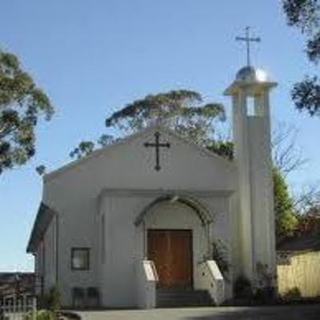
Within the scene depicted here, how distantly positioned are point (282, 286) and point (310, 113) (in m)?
21.5

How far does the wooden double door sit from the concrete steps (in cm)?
134

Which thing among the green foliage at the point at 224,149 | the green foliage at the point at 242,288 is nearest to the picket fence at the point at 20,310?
the green foliage at the point at 242,288

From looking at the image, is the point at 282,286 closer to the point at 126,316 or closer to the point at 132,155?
the point at 132,155

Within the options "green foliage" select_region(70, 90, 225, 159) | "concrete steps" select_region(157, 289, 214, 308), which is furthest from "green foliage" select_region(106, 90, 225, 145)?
"concrete steps" select_region(157, 289, 214, 308)

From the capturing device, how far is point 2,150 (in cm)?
3900

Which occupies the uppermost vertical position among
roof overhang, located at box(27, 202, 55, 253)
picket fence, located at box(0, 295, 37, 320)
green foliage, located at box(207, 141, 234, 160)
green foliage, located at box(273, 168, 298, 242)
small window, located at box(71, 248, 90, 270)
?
green foliage, located at box(207, 141, 234, 160)

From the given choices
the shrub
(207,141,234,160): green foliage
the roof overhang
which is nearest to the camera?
the shrub

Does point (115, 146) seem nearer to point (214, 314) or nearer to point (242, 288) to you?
point (242, 288)

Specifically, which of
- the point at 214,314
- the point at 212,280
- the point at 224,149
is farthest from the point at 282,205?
the point at 214,314

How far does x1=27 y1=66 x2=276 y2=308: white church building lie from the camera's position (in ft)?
119

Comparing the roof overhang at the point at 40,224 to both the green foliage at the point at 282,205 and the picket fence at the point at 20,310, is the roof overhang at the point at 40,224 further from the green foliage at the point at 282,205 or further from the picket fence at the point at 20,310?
the picket fence at the point at 20,310

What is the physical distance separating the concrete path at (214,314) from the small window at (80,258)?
6839mm

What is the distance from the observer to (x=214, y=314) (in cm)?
2908

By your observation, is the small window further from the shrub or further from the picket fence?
the picket fence
